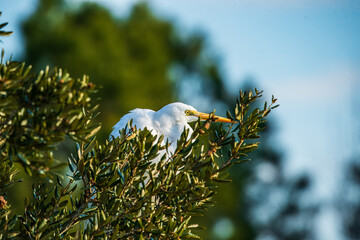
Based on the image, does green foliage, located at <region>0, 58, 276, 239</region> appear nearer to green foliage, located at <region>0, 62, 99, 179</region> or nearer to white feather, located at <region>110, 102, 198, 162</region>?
green foliage, located at <region>0, 62, 99, 179</region>

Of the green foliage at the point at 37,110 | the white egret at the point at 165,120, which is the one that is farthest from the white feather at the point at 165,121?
the green foliage at the point at 37,110

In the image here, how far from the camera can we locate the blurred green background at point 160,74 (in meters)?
22.9

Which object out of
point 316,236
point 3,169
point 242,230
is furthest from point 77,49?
point 3,169

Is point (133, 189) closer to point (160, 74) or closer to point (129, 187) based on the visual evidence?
point (129, 187)

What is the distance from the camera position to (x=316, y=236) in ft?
79.9

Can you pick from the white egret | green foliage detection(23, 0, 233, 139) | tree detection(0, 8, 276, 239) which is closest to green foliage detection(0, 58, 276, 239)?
tree detection(0, 8, 276, 239)

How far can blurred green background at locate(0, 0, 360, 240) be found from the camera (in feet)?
75.2

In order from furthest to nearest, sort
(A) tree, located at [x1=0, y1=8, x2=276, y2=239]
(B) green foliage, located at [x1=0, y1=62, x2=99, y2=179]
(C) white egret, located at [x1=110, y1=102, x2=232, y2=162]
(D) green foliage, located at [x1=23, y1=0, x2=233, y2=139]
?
(D) green foliage, located at [x1=23, y1=0, x2=233, y2=139] < (C) white egret, located at [x1=110, y1=102, x2=232, y2=162] < (A) tree, located at [x1=0, y1=8, x2=276, y2=239] < (B) green foliage, located at [x1=0, y1=62, x2=99, y2=179]

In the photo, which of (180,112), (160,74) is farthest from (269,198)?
(180,112)

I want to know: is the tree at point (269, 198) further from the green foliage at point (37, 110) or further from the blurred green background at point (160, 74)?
the green foliage at point (37, 110)

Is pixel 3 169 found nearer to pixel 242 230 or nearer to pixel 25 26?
pixel 242 230

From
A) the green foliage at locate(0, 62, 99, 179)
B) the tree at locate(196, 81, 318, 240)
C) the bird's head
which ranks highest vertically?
the tree at locate(196, 81, 318, 240)

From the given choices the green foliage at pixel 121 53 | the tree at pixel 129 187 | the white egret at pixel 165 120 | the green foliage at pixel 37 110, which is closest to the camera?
the green foliage at pixel 37 110

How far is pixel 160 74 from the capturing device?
89.0 ft
